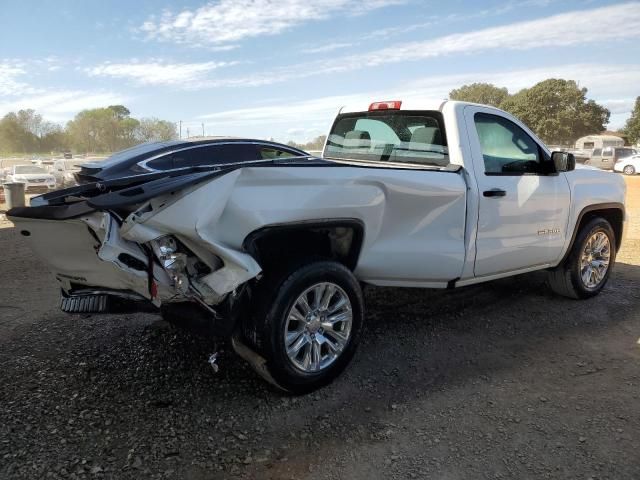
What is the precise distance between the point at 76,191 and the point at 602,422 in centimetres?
341

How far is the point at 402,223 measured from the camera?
3791 millimetres

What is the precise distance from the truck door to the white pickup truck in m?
0.01

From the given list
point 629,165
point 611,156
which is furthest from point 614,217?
point 611,156

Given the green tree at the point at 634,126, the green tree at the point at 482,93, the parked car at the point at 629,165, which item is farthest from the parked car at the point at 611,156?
the green tree at the point at 482,93

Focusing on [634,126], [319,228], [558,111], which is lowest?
[319,228]

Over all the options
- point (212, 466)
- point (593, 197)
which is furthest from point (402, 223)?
point (593, 197)

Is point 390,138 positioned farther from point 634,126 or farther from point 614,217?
point 634,126

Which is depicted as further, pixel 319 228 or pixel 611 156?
pixel 611 156

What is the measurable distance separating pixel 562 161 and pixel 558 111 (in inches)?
2539

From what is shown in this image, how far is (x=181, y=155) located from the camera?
10375 mm

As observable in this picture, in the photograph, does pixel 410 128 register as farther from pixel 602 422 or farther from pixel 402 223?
pixel 602 422

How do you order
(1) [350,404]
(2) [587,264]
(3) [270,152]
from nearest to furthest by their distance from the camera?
1. (1) [350,404]
2. (2) [587,264]
3. (3) [270,152]

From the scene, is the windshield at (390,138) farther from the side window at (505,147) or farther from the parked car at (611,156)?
the parked car at (611,156)

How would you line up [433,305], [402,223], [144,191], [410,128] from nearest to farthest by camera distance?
1. [144,191]
2. [402,223]
3. [410,128]
4. [433,305]
